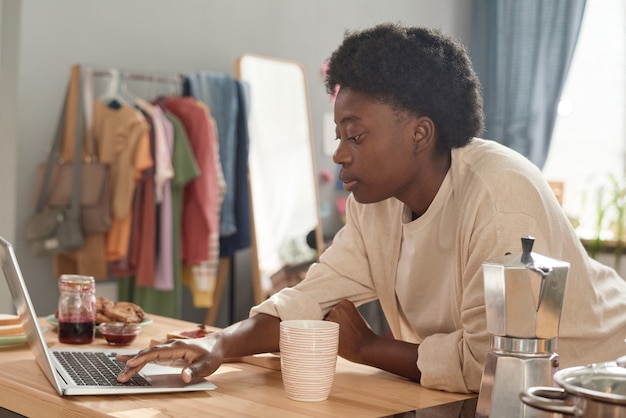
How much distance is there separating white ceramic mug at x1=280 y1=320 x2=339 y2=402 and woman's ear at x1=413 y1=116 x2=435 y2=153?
464 millimetres

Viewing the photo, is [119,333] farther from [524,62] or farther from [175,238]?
[524,62]

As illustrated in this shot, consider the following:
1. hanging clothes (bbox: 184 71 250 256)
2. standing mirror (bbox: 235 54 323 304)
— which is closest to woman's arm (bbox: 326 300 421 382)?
hanging clothes (bbox: 184 71 250 256)

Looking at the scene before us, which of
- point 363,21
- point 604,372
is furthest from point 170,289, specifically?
point 604,372

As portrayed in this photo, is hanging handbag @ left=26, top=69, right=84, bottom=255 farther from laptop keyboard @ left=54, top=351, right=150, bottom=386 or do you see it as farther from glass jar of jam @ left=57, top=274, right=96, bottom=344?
laptop keyboard @ left=54, top=351, right=150, bottom=386

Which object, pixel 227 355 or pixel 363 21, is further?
pixel 363 21

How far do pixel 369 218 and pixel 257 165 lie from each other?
290cm

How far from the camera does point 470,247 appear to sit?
65.5 inches

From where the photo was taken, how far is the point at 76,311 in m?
1.91

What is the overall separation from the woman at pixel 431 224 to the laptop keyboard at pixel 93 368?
0.17 ft

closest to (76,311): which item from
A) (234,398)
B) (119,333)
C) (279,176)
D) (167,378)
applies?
(119,333)

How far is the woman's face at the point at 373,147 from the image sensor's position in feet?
5.71

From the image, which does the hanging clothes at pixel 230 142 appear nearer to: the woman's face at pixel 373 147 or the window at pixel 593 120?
the window at pixel 593 120

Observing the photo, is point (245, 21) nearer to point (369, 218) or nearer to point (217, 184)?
point (217, 184)

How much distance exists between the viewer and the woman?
162 centimetres
